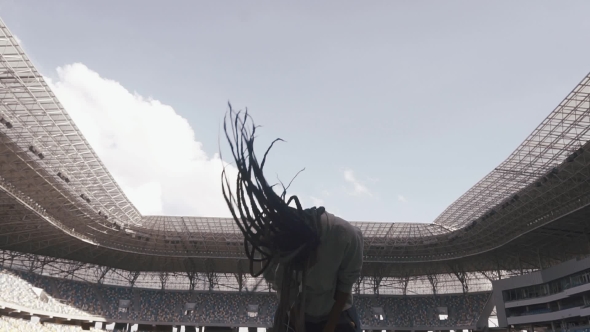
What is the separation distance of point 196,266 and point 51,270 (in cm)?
1758

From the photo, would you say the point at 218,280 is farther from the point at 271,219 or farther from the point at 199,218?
the point at 271,219

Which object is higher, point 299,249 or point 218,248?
point 218,248

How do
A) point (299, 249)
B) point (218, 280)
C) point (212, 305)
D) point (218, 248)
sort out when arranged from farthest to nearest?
1. point (218, 280)
2. point (212, 305)
3. point (218, 248)
4. point (299, 249)

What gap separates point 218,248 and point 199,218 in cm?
583

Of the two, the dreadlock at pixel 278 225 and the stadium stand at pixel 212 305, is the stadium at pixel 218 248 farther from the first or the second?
the dreadlock at pixel 278 225

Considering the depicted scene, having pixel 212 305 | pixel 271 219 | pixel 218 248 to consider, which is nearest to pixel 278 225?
pixel 271 219

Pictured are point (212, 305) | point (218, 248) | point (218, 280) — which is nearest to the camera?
point (218, 248)

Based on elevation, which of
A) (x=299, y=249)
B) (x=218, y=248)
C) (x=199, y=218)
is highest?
(x=199, y=218)

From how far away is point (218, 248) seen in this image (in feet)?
162

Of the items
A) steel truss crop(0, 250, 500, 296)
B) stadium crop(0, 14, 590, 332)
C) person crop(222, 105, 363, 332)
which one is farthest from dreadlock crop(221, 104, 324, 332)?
steel truss crop(0, 250, 500, 296)

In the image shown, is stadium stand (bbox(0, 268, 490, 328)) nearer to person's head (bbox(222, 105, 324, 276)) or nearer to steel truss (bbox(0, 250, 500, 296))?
steel truss (bbox(0, 250, 500, 296))

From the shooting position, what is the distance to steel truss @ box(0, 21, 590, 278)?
27.6 meters

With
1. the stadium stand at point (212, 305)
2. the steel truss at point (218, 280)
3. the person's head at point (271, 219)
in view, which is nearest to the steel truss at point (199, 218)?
the steel truss at point (218, 280)

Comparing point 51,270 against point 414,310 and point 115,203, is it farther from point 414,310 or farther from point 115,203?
point 414,310
